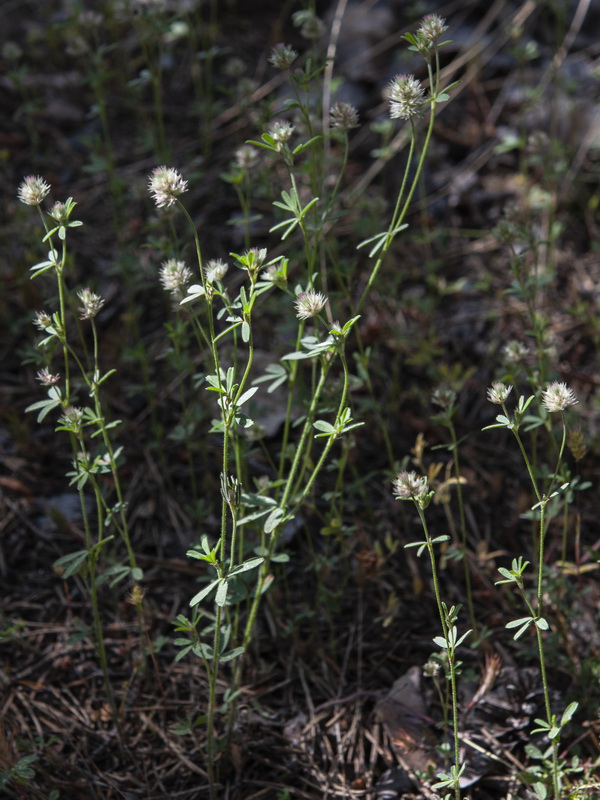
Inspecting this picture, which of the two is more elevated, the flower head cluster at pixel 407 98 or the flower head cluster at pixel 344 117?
the flower head cluster at pixel 407 98

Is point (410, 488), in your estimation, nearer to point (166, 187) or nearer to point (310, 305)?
point (310, 305)

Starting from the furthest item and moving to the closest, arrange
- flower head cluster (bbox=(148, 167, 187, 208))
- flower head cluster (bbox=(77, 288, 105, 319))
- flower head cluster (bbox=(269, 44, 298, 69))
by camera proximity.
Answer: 1. flower head cluster (bbox=(269, 44, 298, 69))
2. flower head cluster (bbox=(77, 288, 105, 319))
3. flower head cluster (bbox=(148, 167, 187, 208))

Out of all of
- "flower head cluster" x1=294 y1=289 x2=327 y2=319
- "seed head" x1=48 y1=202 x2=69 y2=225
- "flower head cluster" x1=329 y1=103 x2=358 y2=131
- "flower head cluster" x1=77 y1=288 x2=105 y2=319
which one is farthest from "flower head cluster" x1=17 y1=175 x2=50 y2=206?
"flower head cluster" x1=329 y1=103 x2=358 y2=131

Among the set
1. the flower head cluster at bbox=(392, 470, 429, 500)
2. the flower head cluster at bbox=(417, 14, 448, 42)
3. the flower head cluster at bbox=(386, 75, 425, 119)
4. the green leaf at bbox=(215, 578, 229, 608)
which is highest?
the flower head cluster at bbox=(417, 14, 448, 42)

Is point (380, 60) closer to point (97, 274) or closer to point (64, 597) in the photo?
point (97, 274)

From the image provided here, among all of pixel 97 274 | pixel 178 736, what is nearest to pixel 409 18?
pixel 97 274

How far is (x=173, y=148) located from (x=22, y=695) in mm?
3494

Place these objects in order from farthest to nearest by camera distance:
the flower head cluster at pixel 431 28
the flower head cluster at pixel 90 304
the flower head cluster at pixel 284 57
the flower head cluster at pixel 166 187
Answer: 1. the flower head cluster at pixel 284 57
2. the flower head cluster at pixel 90 304
3. the flower head cluster at pixel 431 28
4. the flower head cluster at pixel 166 187

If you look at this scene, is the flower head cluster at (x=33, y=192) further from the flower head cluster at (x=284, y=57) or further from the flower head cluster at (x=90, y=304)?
the flower head cluster at (x=284, y=57)

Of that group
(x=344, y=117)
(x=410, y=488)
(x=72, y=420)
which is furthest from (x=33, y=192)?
(x=410, y=488)

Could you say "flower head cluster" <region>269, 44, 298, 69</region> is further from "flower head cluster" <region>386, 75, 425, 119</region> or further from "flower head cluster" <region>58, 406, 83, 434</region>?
"flower head cluster" <region>58, 406, 83, 434</region>

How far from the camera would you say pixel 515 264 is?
9.76ft

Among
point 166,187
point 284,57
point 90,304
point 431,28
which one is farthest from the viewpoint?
point 284,57

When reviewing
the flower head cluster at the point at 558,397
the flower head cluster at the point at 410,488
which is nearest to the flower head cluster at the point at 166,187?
the flower head cluster at the point at 410,488
